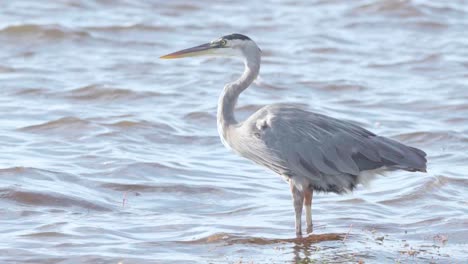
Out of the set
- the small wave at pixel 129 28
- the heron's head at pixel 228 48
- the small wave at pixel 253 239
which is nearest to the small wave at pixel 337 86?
the small wave at pixel 129 28

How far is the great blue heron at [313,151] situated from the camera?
8023 mm

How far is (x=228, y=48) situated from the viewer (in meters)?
8.84

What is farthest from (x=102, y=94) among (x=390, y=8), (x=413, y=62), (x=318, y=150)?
(x=390, y=8)

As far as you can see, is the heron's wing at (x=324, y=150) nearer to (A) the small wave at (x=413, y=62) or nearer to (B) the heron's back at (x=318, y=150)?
(B) the heron's back at (x=318, y=150)

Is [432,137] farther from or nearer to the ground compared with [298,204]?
nearer to the ground

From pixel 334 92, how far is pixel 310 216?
5.61 metres

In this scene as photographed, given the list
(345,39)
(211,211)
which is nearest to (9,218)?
(211,211)

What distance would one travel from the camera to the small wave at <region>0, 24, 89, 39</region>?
52.6ft

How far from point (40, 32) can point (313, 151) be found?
8.97 m

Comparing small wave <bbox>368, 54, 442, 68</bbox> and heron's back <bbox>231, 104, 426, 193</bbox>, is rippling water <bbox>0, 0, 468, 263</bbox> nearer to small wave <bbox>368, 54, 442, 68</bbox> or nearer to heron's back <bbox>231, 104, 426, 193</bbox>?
small wave <bbox>368, 54, 442, 68</bbox>

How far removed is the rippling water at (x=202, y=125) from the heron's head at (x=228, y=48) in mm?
1297

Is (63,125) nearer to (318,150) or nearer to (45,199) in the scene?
(45,199)

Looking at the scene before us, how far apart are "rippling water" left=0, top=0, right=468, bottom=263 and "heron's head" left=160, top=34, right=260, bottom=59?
1297 millimetres

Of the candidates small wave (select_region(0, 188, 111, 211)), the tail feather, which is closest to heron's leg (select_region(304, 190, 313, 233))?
the tail feather
